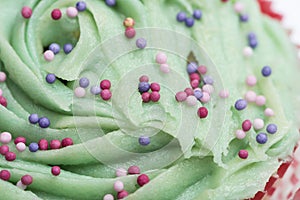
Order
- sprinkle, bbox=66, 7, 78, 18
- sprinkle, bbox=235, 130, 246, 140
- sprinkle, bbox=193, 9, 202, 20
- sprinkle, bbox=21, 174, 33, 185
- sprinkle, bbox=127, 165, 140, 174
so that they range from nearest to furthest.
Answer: sprinkle, bbox=21, 174, 33, 185
sprinkle, bbox=127, 165, 140, 174
sprinkle, bbox=235, 130, 246, 140
sprinkle, bbox=66, 7, 78, 18
sprinkle, bbox=193, 9, 202, 20

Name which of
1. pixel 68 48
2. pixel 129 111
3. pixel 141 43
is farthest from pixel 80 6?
pixel 129 111

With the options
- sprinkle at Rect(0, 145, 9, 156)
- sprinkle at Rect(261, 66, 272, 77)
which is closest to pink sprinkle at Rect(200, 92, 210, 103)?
sprinkle at Rect(261, 66, 272, 77)

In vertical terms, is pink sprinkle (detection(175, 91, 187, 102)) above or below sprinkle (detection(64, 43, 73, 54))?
below

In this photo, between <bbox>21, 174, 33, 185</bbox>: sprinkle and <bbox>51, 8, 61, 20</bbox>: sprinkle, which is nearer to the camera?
<bbox>21, 174, 33, 185</bbox>: sprinkle

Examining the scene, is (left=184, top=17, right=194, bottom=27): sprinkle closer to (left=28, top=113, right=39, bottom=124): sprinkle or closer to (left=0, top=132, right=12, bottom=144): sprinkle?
(left=28, top=113, right=39, bottom=124): sprinkle

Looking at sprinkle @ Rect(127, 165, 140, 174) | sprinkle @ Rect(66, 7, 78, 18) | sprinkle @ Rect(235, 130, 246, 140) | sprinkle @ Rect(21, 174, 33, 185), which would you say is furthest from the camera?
sprinkle @ Rect(66, 7, 78, 18)

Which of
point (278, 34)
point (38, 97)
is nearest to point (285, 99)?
point (278, 34)

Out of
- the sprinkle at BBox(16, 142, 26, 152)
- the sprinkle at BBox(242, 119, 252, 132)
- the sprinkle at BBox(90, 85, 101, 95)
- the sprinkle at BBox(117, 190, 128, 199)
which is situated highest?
the sprinkle at BBox(90, 85, 101, 95)

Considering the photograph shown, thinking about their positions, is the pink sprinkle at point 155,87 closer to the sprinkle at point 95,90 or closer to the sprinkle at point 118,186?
the sprinkle at point 95,90

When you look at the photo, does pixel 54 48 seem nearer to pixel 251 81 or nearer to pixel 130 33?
pixel 130 33
